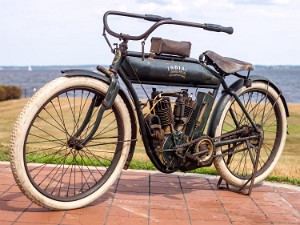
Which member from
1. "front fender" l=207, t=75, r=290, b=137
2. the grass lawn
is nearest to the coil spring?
"front fender" l=207, t=75, r=290, b=137

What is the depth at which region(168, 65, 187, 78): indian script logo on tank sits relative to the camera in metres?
5.14

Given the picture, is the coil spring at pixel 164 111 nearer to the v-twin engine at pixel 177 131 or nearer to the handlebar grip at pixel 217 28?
the v-twin engine at pixel 177 131

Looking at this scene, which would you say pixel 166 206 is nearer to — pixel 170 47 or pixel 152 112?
pixel 152 112

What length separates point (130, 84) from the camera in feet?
16.3

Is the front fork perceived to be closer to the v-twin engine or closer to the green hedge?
the v-twin engine

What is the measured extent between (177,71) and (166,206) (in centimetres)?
126

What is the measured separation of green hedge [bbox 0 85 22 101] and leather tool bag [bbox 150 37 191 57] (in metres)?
30.2

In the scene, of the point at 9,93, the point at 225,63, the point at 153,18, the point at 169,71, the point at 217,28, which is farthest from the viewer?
the point at 9,93

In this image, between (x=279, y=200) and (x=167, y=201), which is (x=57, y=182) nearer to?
(x=167, y=201)

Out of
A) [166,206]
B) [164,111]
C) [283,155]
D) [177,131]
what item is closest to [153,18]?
[164,111]

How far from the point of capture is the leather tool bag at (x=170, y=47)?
5.09 m

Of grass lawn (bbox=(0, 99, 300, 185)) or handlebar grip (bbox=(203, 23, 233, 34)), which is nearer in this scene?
handlebar grip (bbox=(203, 23, 233, 34))

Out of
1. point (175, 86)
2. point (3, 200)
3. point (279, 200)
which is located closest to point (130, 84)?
point (175, 86)

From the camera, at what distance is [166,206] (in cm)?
521
